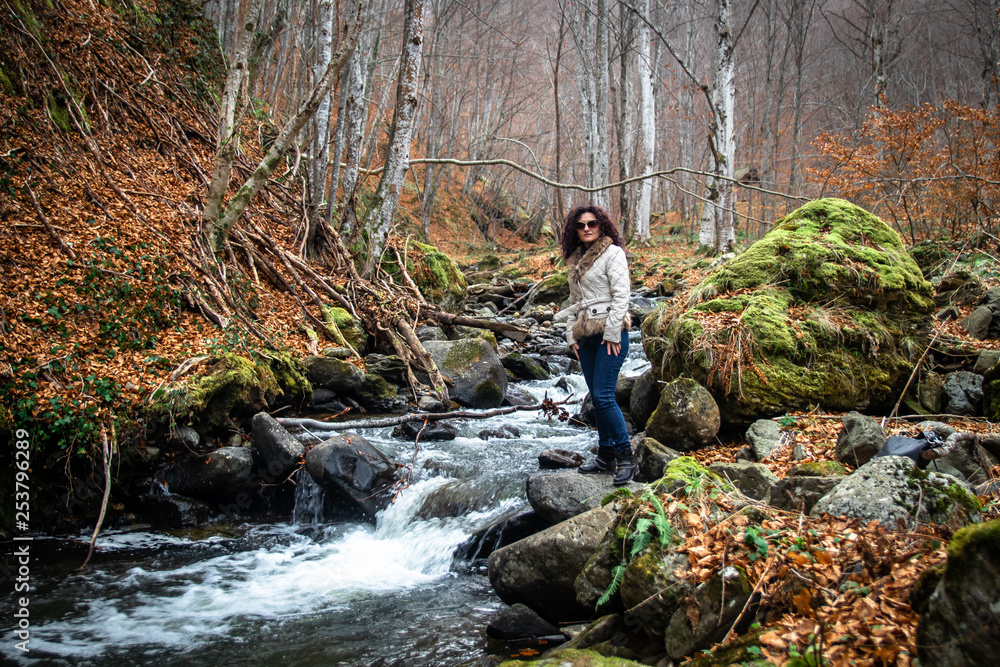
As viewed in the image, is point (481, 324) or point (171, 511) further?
point (481, 324)

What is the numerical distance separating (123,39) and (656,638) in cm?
1385

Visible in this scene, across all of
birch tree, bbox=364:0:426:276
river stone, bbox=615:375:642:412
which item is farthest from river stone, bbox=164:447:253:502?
birch tree, bbox=364:0:426:276

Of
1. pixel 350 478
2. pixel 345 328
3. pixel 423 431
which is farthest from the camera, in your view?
pixel 345 328

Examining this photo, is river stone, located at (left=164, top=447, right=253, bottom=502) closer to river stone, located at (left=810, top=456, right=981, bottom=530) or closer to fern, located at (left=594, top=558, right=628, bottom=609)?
fern, located at (left=594, top=558, right=628, bottom=609)

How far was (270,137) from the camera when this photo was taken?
520 inches

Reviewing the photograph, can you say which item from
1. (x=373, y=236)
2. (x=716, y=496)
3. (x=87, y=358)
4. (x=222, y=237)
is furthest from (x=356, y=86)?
(x=716, y=496)

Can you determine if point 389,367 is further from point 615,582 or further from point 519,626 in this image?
point 615,582

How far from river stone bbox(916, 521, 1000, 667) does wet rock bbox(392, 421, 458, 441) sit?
5.85 m


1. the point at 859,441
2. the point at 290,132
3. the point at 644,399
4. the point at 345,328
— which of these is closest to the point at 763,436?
the point at 859,441

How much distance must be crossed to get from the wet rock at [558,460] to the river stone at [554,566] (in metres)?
2.21

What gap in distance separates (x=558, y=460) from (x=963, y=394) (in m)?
3.98

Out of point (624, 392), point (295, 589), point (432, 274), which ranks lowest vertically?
point (295, 589)

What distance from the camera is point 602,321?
470 centimetres

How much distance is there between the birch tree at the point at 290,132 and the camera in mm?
7672
